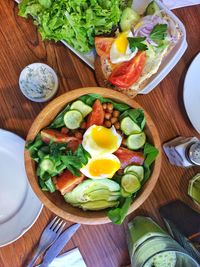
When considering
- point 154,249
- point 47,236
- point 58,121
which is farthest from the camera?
point 47,236

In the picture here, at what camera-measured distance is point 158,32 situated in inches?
47.8

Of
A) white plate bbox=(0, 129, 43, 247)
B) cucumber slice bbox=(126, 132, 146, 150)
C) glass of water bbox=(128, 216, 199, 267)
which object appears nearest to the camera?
glass of water bbox=(128, 216, 199, 267)

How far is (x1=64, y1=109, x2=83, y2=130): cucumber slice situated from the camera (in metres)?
1.21

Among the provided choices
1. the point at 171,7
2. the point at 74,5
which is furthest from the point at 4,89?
the point at 171,7

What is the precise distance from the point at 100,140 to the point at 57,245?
0.39 metres

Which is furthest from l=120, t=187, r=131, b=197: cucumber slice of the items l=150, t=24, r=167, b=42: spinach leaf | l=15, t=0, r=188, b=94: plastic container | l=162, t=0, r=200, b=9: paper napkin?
l=162, t=0, r=200, b=9: paper napkin

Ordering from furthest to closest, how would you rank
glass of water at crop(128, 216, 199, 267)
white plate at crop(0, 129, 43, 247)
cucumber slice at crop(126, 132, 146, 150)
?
white plate at crop(0, 129, 43, 247)
cucumber slice at crop(126, 132, 146, 150)
glass of water at crop(128, 216, 199, 267)

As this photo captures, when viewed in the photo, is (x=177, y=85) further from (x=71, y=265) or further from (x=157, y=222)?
(x=71, y=265)

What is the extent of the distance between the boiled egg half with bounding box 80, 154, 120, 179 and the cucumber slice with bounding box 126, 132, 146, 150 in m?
0.08

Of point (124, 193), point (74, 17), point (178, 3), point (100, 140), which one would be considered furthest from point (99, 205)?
point (178, 3)

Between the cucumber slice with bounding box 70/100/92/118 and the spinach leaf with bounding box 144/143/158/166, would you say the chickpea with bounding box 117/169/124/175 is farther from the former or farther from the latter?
the cucumber slice with bounding box 70/100/92/118

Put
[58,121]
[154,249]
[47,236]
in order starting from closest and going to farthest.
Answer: [154,249]
[58,121]
[47,236]

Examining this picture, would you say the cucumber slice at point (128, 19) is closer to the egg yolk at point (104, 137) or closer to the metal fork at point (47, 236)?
the egg yolk at point (104, 137)

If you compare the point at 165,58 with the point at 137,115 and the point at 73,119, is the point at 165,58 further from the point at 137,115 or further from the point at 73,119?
the point at 73,119
